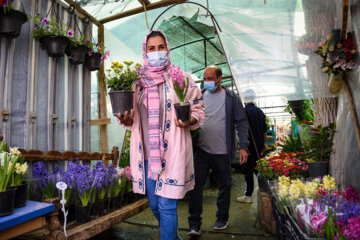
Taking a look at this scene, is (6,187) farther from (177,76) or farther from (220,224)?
(220,224)

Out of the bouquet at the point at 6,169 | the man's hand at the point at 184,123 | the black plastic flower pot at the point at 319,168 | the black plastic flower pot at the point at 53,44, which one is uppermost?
the black plastic flower pot at the point at 53,44

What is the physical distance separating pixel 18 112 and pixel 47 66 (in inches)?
26.3

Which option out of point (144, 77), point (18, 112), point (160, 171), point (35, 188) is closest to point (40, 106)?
point (18, 112)

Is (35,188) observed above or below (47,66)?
below

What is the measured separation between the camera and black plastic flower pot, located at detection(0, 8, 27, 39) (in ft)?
7.55

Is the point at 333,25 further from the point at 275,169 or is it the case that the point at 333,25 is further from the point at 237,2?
the point at 275,169

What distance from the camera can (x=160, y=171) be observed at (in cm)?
182

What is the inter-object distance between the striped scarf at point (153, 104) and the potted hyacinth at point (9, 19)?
1336 mm

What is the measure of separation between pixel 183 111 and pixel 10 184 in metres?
1.12

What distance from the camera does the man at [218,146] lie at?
271 cm

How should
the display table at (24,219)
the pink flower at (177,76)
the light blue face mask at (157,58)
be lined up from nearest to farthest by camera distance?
the display table at (24,219), the pink flower at (177,76), the light blue face mask at (157,58)

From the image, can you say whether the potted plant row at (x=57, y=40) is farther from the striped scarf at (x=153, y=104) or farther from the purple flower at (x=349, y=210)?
the purple flower at (x=349, y=210)

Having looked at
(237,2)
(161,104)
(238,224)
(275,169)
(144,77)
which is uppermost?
(237,2)

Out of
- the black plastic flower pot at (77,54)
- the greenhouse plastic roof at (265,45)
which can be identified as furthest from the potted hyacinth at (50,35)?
the greenhouse plastic roof at (265,45)
